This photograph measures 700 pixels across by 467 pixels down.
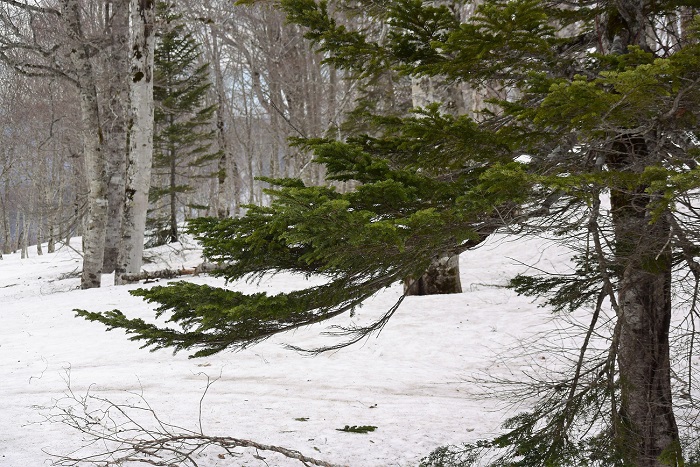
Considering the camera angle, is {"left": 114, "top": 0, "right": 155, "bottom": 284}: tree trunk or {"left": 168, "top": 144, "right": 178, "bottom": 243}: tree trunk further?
{"left": 168, "top": 144, "right": 178, "bottom": 243}: tree trunk

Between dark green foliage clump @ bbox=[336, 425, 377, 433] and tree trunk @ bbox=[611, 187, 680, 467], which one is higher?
tree trunk @ bbox=[611, 187, 680, 467]

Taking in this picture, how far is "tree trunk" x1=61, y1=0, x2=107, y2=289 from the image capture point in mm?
12625

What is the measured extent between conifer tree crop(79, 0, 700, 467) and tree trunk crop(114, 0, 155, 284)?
8.69 metres

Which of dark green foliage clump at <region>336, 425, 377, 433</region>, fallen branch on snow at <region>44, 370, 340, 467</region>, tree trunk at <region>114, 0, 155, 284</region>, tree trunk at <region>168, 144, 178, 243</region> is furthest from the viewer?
tree trunk at <region>168, 144, 178, 243</region>

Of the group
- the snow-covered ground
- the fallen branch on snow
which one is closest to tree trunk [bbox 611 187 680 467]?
the snow-covered ground

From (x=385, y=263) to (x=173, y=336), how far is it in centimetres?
124

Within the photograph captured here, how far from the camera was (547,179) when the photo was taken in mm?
2359

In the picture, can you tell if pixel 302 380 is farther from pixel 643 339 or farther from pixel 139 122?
pixel 139 122

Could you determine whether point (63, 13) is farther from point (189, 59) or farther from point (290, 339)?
point (290, 339)

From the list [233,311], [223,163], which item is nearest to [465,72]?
[233,311]

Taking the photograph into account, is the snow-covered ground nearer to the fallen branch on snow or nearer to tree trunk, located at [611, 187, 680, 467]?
the fallen branch on snow

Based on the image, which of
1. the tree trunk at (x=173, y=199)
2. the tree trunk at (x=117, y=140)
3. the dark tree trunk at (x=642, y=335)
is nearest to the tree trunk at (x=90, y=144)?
the tree trunk at (x=117, y=140)

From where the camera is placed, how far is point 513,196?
8.76 feet

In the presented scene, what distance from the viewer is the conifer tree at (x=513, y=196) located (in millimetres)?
2480
